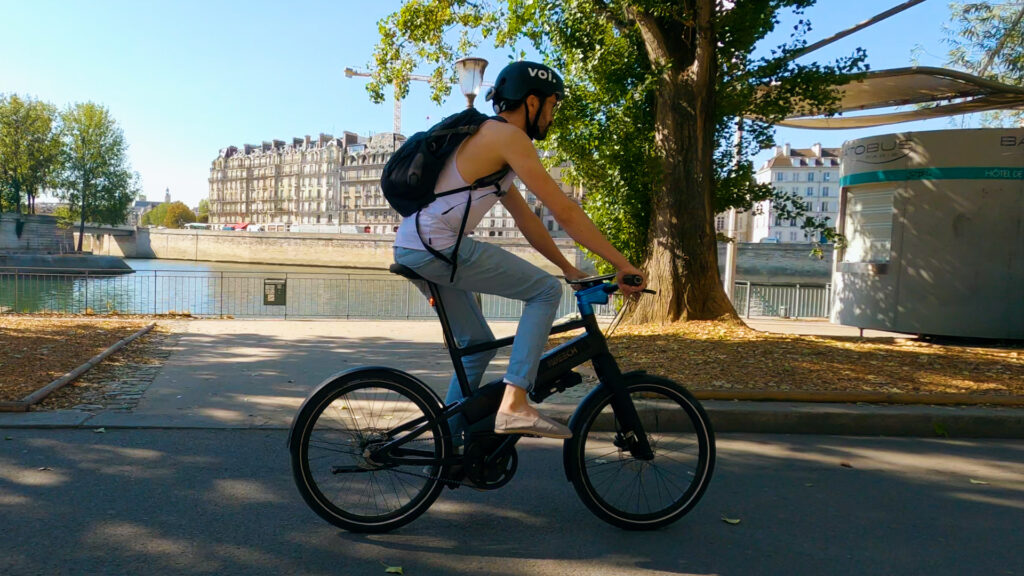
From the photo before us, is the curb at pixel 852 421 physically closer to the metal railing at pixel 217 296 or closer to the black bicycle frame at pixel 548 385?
the black bicycle frame at pixel 548 385

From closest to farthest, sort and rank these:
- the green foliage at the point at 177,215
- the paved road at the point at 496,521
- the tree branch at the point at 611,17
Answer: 1. the paved road at the point at 496,521
2. the tree branch at the point at 611,17
3. the green foliage at the point at 177,215

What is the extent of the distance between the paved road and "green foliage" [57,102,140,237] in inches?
2883

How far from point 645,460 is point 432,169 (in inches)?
60.6

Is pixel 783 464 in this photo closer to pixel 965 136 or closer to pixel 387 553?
pixel 387 553

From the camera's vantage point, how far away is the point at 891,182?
1021cm

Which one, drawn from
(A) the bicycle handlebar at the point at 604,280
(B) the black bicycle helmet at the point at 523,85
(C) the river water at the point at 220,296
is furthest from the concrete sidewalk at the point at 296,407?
(C) the river water at the point at 220,296

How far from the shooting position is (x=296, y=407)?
18.8ft

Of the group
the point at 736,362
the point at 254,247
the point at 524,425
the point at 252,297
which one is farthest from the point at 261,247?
the point at 524,425

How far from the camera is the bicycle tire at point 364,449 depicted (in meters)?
3.23

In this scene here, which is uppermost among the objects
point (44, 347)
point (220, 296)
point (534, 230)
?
point (534, 230)

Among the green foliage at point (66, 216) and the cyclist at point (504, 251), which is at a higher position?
the green foliage at point (66, 216)

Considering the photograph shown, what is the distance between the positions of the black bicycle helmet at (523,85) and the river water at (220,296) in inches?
565

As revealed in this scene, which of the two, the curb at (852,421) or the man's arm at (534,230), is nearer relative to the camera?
the man's arm at (534,230)

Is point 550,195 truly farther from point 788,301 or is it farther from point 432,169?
point 788,301
